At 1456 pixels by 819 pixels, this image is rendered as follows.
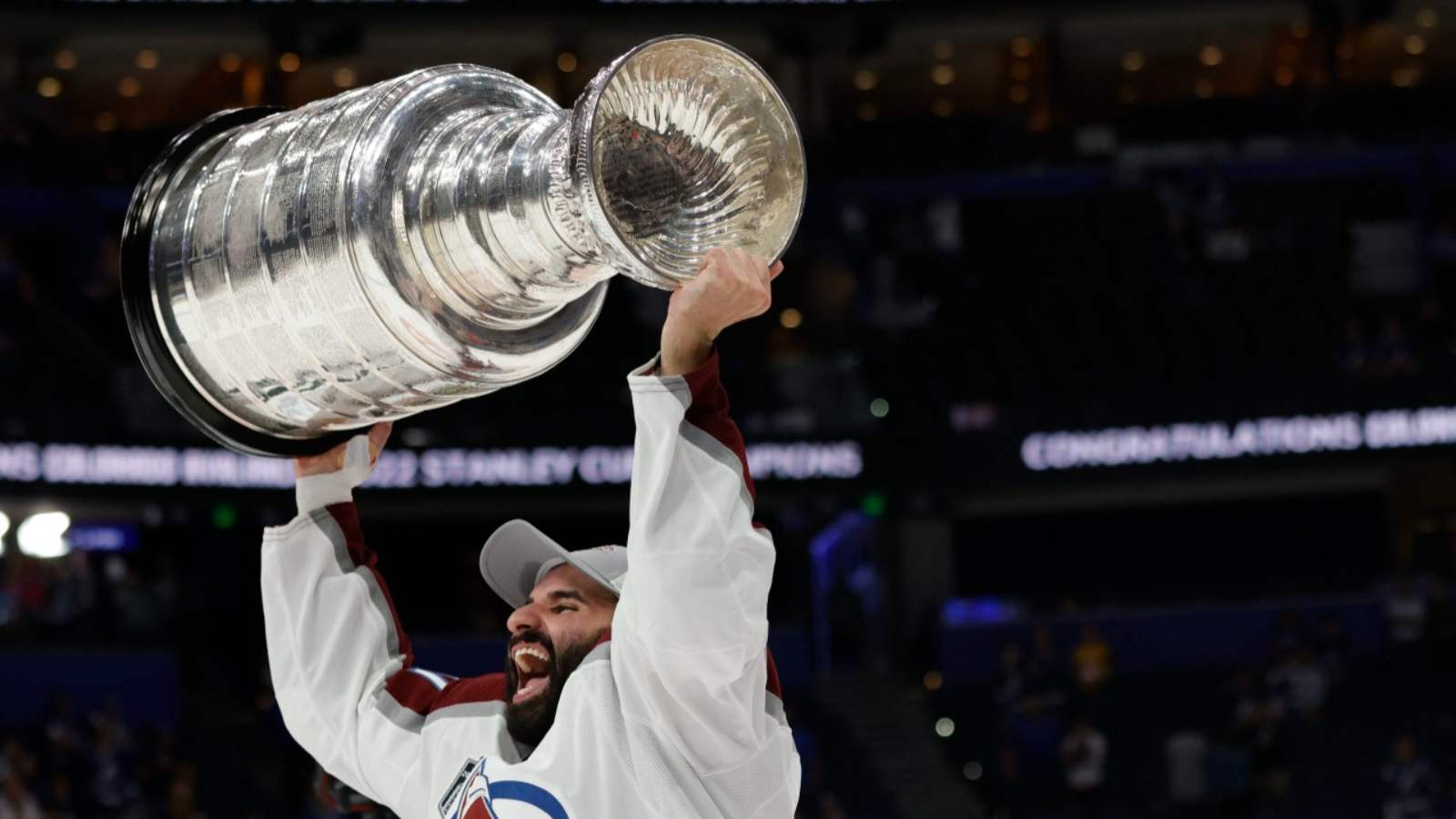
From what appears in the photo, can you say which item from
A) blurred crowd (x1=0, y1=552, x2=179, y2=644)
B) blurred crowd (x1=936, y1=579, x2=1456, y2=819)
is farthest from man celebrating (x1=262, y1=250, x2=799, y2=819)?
blurred crowd (x1=0, y1=552, x2=179, y2=644)

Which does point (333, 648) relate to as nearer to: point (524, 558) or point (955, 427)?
point (524, 558)

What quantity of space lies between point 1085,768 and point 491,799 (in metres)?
12.0

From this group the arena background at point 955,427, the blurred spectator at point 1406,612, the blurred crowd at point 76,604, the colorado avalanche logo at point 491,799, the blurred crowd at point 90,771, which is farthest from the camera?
the blurred spectator at point 1406,612

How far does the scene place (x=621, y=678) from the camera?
2.62 m

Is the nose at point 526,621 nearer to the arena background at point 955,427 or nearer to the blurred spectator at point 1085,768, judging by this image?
the arena background at point 955,427

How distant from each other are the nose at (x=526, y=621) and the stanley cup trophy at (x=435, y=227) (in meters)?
0.48

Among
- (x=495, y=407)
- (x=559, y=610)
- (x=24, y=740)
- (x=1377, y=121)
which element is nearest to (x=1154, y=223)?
(x=1377, y=121)

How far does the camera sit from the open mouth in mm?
2918

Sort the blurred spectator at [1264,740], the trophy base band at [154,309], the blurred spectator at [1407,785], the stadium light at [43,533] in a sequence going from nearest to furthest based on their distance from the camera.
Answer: the trophy base band at [154,309] → the stadium light at [43,533] → the blurred spectator at [1407,785] → the blurred spectator at [1264,740]

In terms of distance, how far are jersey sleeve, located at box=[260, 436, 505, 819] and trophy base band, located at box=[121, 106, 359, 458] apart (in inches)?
19.6

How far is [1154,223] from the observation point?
18.7 meters

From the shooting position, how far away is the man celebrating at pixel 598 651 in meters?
2.39

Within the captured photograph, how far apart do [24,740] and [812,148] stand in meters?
10.1

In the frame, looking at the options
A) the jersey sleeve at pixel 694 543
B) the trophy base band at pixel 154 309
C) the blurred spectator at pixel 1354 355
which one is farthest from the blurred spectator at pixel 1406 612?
the trophy base band at pixel 154 309
